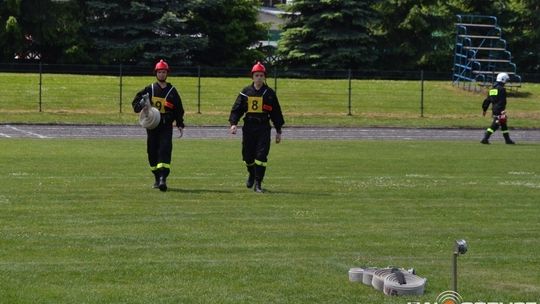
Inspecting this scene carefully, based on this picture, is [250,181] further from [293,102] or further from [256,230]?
[293,102]

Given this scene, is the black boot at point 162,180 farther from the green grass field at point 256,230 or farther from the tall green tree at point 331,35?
the tall green tree at point 331,35

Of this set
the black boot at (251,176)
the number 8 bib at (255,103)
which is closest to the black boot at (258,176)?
the black boot at (251,176)

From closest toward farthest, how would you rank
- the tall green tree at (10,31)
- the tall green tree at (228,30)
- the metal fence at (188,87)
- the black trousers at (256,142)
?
the black trousers at (256,142)
the metal fence at (188,87)
the tall green tree at (10,31)
the tall green tree at (228,30)

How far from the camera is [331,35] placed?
64250 millimetres

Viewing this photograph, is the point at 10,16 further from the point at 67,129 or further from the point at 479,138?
the point at 479,138

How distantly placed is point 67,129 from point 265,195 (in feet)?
80.1

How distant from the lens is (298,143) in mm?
35438

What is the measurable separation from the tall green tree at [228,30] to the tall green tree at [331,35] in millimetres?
2185

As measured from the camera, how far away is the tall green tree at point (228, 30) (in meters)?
64.9

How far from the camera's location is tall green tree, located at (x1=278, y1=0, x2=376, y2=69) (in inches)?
2534

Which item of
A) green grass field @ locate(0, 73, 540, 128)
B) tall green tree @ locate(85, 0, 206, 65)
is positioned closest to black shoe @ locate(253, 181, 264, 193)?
green grass field @ locate(0, 73, 540, 128)

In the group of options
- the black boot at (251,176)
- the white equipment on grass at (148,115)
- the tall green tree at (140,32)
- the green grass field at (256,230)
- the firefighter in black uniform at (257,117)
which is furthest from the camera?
the tall green tree at (140,32)

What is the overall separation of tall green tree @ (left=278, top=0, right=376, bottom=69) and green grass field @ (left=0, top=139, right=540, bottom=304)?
38.7 meters

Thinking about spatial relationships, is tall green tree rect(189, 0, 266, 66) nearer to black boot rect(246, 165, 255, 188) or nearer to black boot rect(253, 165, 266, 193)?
black boot rect(246, 165, 255, 188)
